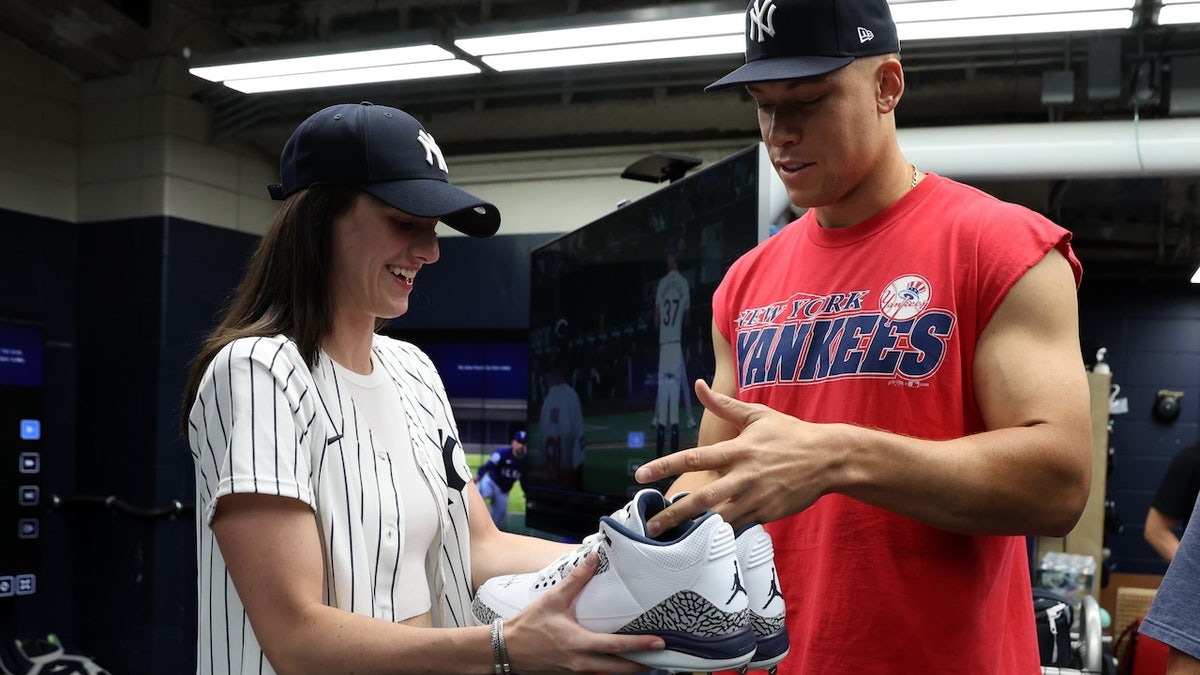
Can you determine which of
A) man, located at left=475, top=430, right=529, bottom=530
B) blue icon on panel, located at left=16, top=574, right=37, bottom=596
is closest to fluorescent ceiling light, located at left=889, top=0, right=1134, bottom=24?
man, located at left=475, top=430, right=529, bottom=530

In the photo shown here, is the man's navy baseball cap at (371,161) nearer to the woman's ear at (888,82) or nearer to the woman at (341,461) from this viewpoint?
the woman at (341,461)

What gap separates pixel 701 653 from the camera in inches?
48.8

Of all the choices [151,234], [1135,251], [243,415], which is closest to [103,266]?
[151,234]

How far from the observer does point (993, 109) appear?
6379mm

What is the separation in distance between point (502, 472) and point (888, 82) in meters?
6.15

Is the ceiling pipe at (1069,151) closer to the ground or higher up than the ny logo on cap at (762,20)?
higher up

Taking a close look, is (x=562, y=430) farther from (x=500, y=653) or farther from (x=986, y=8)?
(x=500, y=653)

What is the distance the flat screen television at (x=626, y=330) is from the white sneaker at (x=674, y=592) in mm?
1915

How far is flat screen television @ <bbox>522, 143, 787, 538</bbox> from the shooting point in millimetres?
3363

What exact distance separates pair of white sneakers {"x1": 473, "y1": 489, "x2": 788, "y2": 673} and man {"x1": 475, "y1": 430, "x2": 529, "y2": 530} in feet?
20.1

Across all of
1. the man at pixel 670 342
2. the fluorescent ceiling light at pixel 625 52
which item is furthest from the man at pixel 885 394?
the fluorescent ceiling light at pixel 625 52

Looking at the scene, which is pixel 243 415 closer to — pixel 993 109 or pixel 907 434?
pixel 907 434

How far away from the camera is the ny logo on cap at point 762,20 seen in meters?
1.49

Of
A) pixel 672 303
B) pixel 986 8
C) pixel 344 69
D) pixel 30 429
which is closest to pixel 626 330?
pixel 672 303
